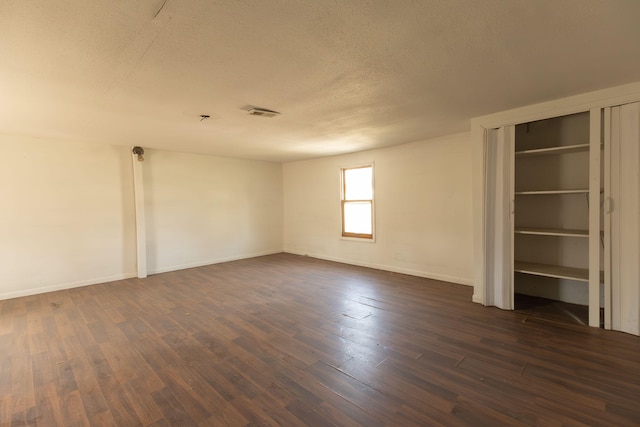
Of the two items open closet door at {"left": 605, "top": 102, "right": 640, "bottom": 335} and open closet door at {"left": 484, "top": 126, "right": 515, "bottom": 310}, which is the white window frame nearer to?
open closet door at {"left": 484, "top": 126, "right": 515, "bottom": 310}

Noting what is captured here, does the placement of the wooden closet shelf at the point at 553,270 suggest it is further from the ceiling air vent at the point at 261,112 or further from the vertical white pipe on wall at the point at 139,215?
the vertical white pipe on wall at the point at 139,215

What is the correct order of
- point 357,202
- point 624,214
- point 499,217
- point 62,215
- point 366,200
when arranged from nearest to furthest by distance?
1. point 624,214
2. point 499,217
3. point 62,215
4. point 366,200
5. point 357,202

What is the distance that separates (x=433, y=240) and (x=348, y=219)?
199 centimetres

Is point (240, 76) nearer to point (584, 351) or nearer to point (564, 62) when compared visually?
point (564, 62)

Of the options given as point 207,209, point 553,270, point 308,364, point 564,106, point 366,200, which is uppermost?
point 564,106

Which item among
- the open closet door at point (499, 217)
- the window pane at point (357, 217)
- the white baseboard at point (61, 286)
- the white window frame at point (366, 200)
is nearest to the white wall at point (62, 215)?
the white baseboard at point (61, 286)

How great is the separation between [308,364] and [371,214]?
12.3ft

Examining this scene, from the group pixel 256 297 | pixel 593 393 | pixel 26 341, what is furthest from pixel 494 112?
pixel 26 341

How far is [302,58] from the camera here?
2.05 metres

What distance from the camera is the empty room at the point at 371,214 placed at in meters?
1.76

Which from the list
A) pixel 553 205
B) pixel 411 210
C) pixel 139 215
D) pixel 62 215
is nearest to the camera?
pixel 553 205

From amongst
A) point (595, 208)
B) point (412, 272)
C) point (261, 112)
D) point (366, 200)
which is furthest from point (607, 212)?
point (261, 112)

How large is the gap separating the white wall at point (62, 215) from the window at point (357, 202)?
167 inches

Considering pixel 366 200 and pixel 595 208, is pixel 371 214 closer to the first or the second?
pixel 366 200
